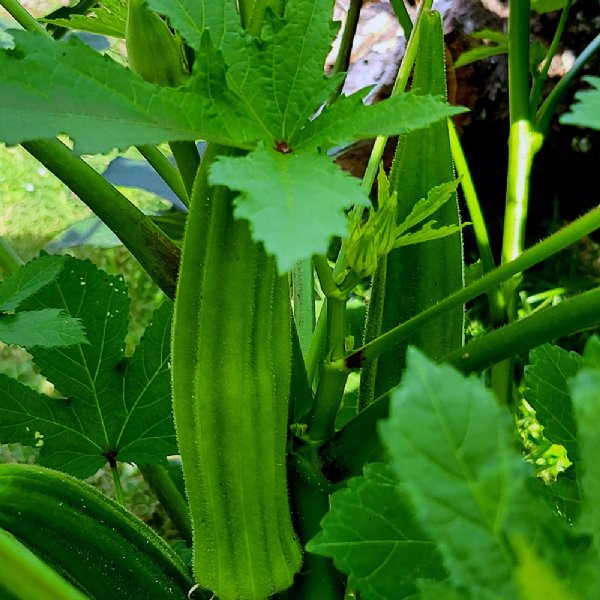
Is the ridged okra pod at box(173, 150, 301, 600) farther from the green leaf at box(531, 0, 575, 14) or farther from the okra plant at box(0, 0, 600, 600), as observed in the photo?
the green leaf at box(531, 0, 575, 14)

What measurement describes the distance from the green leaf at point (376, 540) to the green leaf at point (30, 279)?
32cm

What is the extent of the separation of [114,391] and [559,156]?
170 cm

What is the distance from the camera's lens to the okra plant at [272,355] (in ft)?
1.00

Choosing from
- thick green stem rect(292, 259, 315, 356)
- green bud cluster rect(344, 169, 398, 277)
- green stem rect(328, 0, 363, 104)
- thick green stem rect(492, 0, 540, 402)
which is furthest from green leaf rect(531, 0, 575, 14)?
green bud cluster rect(344, 169, 398, 277)

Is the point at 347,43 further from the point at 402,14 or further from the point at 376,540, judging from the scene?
the point at 376,540

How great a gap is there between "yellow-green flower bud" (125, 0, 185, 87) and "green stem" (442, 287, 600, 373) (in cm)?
28

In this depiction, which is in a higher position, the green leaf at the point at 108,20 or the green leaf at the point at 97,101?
the green leaf at the point at 108,20

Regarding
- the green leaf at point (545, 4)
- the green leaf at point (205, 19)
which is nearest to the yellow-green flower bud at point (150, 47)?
the green leaf at point (205, 19)

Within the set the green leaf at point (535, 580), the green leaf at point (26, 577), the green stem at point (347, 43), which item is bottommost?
the green leaf at point (535, 580)

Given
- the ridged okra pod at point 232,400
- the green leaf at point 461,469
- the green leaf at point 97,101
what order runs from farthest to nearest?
the ridged okra pod at point 232,400
the green leaf at point 97,101
the green leaf at point 461,469

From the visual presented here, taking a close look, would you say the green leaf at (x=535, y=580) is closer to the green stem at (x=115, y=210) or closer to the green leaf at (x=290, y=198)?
the green leaf at (x=290, y=198)

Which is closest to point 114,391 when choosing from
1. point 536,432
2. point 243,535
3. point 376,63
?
point 243,535

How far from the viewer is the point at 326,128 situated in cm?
46

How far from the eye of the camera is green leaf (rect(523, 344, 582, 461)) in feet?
1.94
